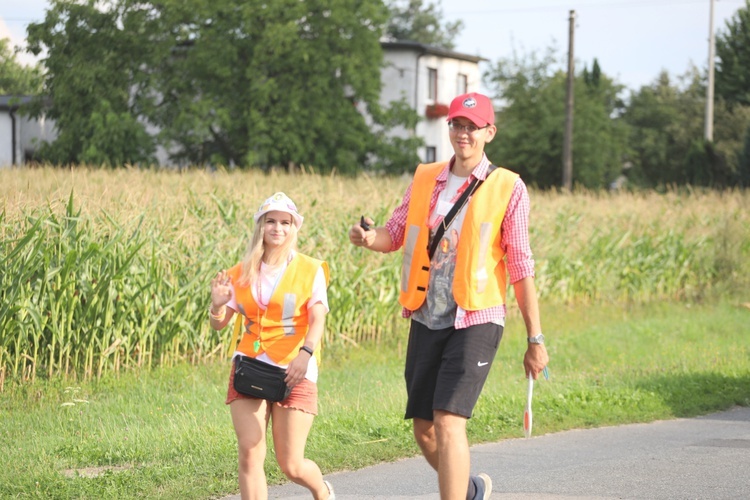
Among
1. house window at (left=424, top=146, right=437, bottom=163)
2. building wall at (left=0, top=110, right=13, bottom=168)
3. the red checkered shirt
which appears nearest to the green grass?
the red checkered shirt

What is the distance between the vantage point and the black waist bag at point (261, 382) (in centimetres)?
512

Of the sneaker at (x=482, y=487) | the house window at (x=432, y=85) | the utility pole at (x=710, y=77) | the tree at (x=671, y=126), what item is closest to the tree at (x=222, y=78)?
the house window at (x=432, y=85)

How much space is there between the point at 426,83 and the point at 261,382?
48.3 meters

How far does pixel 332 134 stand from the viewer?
3853 centimetres

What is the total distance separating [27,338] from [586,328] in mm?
8362

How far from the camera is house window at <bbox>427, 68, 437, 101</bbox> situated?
5300 centimetres

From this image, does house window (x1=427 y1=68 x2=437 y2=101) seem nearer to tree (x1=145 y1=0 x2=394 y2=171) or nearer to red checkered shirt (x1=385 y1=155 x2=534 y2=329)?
tree (x1=145 y1=0 x2=394 y2=171)

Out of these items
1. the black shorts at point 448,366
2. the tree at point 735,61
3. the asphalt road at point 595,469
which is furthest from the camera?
the tree at point 735,61

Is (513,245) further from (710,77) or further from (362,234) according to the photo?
(710,77)

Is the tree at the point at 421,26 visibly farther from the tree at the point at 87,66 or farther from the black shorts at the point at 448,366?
the black shorts at the point at 448,366

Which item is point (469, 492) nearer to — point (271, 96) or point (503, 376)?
point (503, 376)

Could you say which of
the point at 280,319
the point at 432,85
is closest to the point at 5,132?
the point at 432,85

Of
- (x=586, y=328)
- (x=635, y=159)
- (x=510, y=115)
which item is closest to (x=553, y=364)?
(x=586, y=328)

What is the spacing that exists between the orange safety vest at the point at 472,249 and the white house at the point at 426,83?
4486 centimetres
